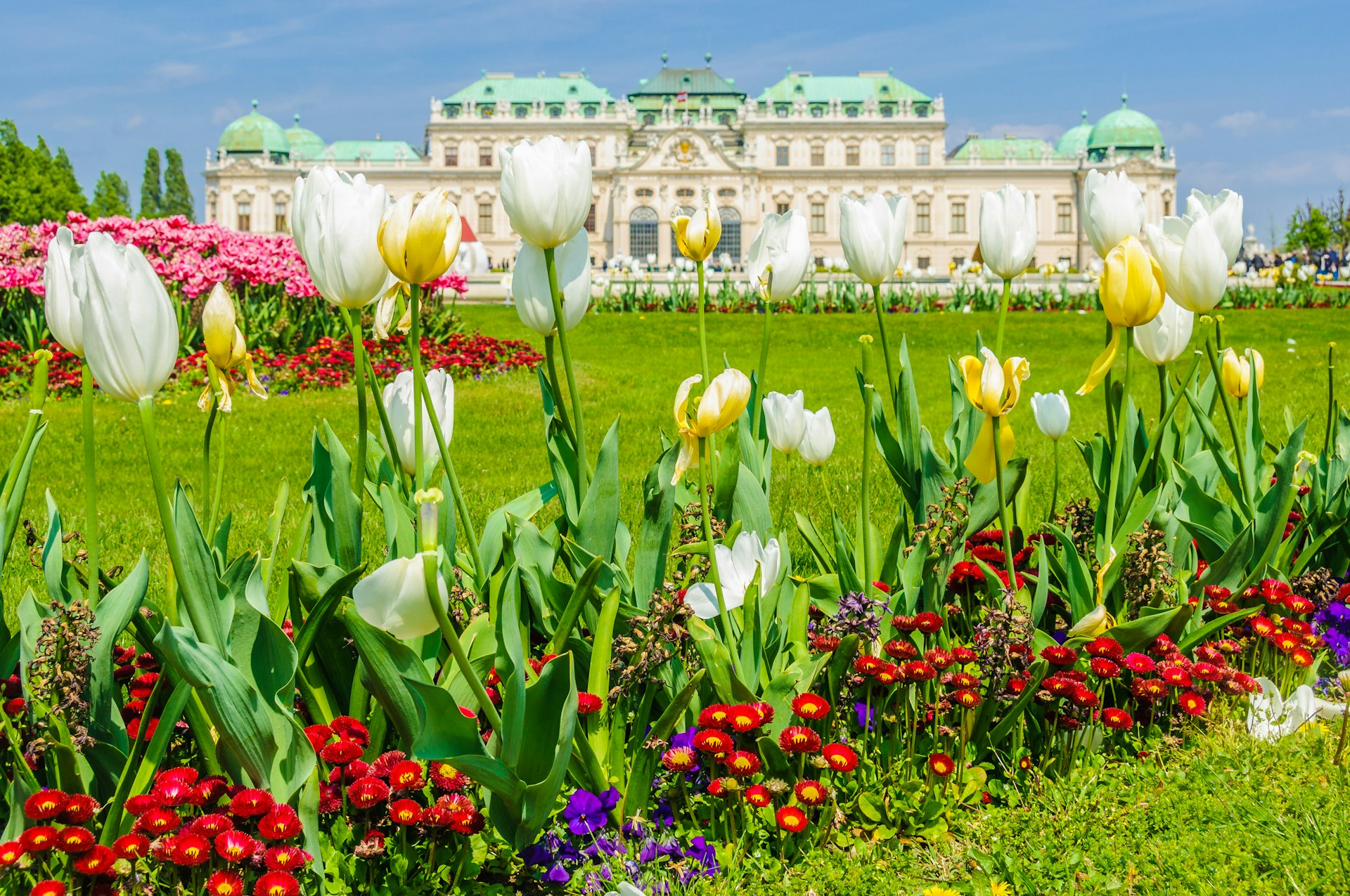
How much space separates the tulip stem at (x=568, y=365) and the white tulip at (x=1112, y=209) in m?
1.04

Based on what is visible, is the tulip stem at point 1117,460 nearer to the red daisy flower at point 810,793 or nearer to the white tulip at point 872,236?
the white tulip at point 872,236

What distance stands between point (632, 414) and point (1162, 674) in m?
5.02

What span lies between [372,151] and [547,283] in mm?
54819

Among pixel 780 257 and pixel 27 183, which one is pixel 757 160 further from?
pixel 780 257

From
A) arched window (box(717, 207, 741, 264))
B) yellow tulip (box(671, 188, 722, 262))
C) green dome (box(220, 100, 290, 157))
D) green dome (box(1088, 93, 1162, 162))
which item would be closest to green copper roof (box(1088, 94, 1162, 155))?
green dome (box(1088, 93, 1162, 162))

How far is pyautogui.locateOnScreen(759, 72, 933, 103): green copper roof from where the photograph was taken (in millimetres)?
51188

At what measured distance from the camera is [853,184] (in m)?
50.3

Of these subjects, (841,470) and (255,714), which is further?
(841,470)

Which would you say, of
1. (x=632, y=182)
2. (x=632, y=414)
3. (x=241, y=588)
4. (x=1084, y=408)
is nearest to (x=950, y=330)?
(x=1084, y=408)

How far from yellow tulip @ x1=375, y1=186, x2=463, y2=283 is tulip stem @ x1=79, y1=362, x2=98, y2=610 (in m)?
0.42

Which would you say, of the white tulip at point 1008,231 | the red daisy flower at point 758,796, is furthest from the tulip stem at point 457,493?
the white tulip at point 1008,231

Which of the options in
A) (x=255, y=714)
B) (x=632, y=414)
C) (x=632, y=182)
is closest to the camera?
(x=255, y=714)

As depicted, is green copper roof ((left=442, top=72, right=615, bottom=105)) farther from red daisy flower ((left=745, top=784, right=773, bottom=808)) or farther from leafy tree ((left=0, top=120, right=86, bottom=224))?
red daisy flower ((left=745, top=784, right=773, bottom=808))

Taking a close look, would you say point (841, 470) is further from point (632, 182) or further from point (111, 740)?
point (632, 182)
